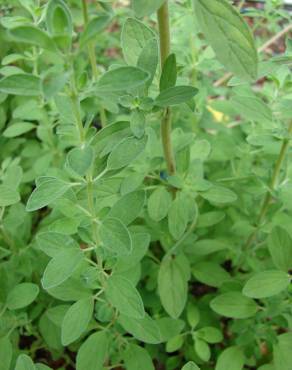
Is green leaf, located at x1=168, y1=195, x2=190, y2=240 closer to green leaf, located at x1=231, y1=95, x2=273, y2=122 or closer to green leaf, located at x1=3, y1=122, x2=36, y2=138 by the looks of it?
green leaf, located at x1=231, y1=95, x2=273, y2=122

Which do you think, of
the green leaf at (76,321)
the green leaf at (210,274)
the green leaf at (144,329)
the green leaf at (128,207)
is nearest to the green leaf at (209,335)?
the green leaf at (210,274)

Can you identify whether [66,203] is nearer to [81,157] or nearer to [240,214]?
[81,157]

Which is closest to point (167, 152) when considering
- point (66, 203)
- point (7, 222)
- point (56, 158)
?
point (66, 203)

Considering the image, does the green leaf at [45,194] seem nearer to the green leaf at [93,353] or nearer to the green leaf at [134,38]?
the green leaf at [134,38]

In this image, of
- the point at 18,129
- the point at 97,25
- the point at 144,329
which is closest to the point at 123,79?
the point at 97,25

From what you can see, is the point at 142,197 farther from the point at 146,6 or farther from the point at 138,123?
the point at 146,6

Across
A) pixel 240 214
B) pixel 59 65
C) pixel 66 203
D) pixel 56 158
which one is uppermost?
pixel 59 65
